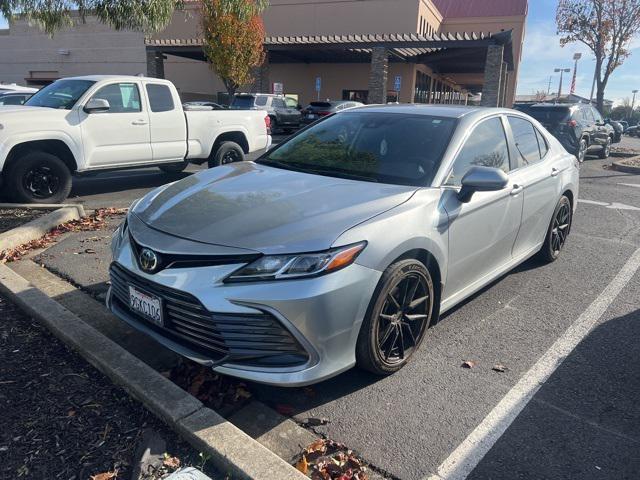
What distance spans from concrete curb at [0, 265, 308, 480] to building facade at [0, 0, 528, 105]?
2280 cm

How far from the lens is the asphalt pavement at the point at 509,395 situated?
2615 millimetres

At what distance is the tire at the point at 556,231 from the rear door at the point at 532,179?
194 millimetres

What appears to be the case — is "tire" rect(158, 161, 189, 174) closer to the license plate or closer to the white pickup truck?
the white pickup truck

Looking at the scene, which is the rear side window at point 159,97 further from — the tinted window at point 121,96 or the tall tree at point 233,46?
the tall tree at point 233,46

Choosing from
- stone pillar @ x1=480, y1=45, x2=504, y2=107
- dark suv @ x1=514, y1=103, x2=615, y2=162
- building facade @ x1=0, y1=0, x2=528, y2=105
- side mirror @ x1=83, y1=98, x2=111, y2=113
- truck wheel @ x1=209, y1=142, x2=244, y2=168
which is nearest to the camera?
side mirror @ x1=83, y1=98, x2=111, y2=113

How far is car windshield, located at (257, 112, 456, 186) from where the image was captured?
3670mm

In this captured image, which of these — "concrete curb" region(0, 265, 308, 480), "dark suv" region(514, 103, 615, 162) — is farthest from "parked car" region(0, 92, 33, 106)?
"dark suv" region(514, 103, 615, 162)

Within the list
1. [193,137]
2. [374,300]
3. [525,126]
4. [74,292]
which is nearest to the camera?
[374,300]

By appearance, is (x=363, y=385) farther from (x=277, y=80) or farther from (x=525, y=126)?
(x=277, y=80)

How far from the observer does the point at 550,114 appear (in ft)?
47.7

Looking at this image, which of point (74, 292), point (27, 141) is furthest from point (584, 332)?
point (27, 141)

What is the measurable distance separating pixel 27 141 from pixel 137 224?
15.4 feet

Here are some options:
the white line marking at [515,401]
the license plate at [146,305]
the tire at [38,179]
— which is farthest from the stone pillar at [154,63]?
the white line marking at [515,401]

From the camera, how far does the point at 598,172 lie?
536 inches
